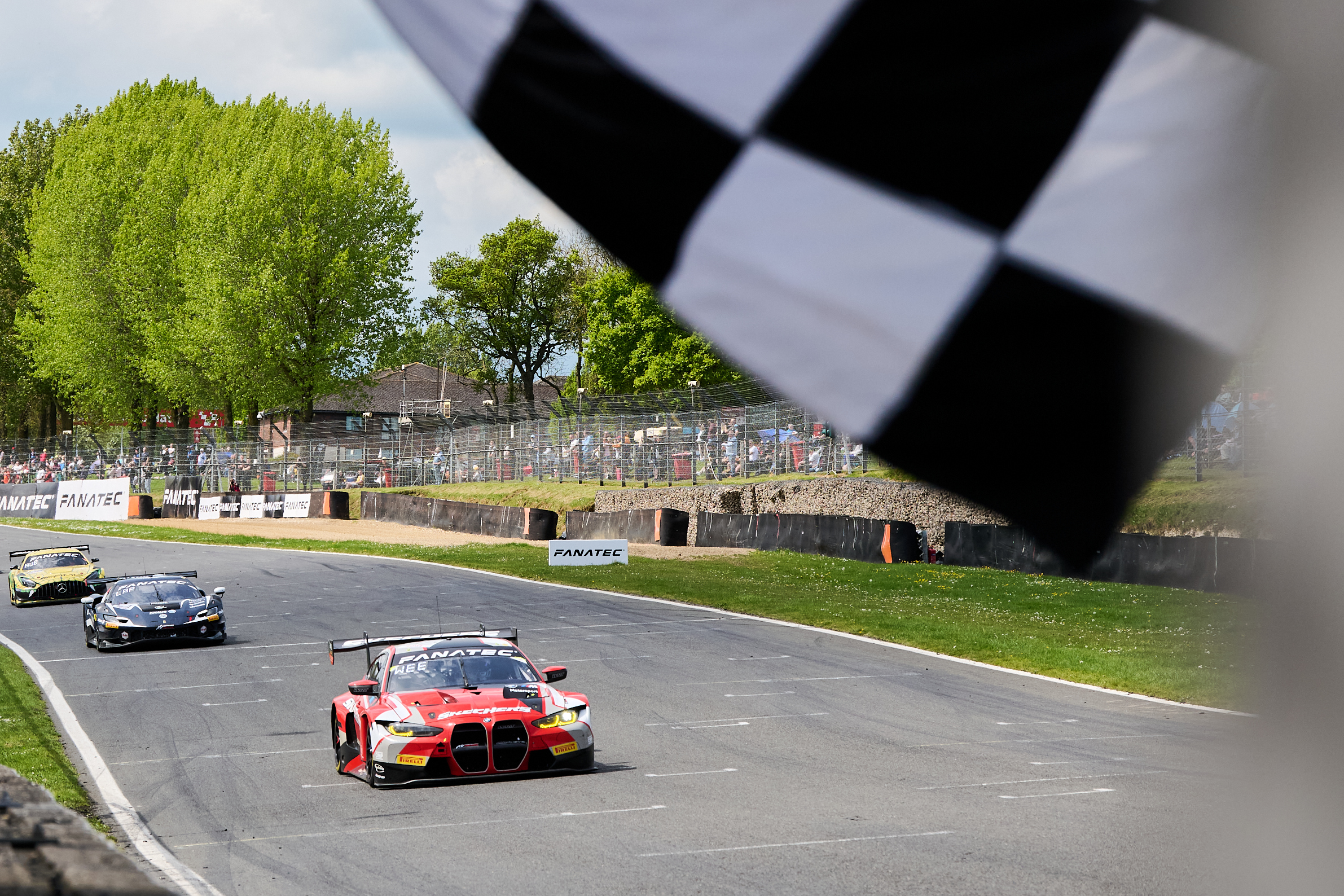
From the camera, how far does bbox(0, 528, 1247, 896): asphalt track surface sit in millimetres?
8805

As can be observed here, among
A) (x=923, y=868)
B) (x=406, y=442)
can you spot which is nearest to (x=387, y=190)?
(x=406, y=442)

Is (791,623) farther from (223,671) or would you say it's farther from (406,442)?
(406,442)

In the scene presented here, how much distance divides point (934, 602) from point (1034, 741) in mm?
13147

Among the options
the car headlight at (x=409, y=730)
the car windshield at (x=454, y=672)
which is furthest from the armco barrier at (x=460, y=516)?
the car headlight at (x=409, y=730)

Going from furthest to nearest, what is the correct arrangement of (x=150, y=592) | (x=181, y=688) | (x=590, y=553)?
(x=590, y=553)
(x=150, y=592)
(x=181, y=688)

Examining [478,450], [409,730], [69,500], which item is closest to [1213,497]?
[409,730]

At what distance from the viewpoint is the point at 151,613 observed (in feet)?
75.4

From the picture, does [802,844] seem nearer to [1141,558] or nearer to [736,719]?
[736,719]

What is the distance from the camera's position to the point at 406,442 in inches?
2366

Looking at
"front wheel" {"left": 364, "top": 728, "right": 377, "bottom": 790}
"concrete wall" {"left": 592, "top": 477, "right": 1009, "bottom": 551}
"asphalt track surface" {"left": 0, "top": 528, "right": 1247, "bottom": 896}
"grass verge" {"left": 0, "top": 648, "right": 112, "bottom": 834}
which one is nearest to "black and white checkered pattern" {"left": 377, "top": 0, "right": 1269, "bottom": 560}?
"asphalt track surface" {"left": 0, "top": 528, "right": 1247, "bottom": 896}

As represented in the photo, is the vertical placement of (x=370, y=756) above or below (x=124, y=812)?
above

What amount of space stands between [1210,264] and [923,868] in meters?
7.89

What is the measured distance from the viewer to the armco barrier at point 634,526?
129 feet

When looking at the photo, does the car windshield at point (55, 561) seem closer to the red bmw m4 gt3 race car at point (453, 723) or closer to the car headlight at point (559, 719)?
the red bmw m4 gt3 race car at point (453, 723)
